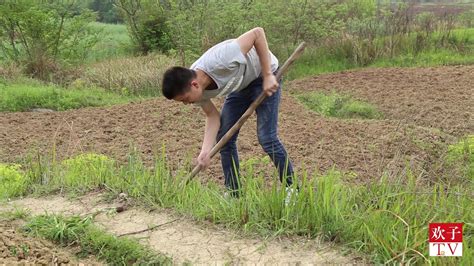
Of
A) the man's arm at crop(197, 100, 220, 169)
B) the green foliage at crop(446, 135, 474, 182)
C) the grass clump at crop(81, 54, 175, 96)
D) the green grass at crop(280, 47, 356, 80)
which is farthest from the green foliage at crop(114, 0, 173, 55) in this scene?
the man's arm at crop(197, 100, 220, 169)

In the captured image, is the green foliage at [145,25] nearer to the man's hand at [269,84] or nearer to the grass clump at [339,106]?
the grass clump at [339,106]

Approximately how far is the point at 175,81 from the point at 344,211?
4.31ft

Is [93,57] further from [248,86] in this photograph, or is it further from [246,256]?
[246,256]

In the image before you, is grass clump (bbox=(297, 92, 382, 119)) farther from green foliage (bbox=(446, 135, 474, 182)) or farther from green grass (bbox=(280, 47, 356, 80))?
green grass (bbox=(280, 47, 356, 80))

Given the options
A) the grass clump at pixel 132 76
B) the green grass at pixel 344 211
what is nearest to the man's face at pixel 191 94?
the green grass at pixel 344 211

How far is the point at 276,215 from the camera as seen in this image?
3236 millimetres

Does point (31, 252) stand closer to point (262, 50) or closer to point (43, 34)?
point (262, 50)

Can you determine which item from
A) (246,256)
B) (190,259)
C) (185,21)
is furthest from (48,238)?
(185,21)

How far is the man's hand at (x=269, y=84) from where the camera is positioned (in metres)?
3.80

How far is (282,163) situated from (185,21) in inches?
362

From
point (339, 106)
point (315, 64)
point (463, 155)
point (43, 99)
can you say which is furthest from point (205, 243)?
point (315, 64)

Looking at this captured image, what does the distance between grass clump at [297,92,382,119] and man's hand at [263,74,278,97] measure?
4.78m

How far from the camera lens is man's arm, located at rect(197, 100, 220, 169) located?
12.9 feet

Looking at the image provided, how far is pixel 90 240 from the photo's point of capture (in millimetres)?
3201
